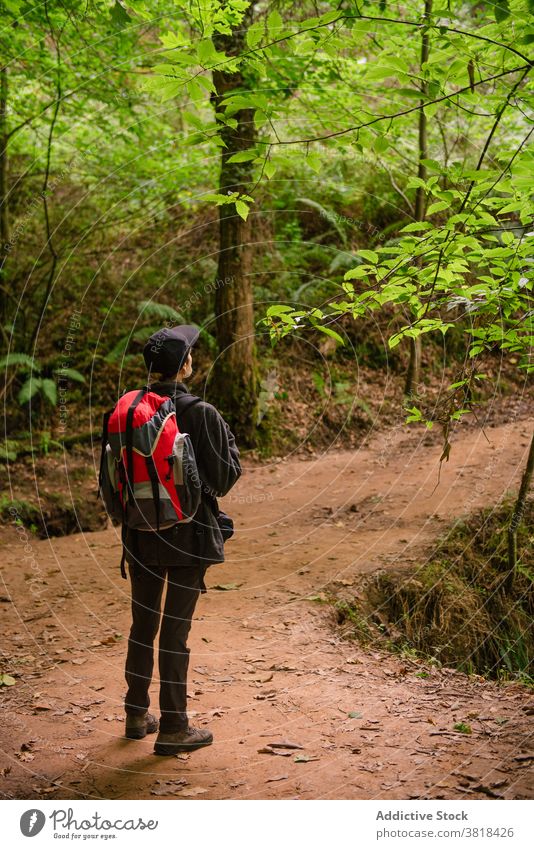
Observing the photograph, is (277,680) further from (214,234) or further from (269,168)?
(214,234)

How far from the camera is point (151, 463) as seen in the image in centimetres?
383

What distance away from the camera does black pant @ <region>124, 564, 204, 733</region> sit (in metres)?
4.02

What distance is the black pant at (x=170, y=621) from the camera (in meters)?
4.02

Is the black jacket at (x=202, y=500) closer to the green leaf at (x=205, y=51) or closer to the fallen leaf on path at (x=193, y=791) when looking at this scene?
the fallen leaf on path at (x=193, y=791)

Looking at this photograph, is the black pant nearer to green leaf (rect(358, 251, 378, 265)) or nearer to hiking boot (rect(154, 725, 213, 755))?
hiking boot (rect(154, 725, 213, 755))

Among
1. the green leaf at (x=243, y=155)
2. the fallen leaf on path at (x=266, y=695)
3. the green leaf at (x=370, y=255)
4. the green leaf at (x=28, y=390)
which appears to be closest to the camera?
the green leaf at (x=243, y=155)

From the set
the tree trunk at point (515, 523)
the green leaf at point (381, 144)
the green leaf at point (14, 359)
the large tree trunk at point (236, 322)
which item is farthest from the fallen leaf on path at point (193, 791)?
the green leaf at point (14, 359)

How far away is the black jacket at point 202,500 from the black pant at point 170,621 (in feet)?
0.30

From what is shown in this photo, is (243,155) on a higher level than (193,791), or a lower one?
higher

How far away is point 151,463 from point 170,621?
0.95 m

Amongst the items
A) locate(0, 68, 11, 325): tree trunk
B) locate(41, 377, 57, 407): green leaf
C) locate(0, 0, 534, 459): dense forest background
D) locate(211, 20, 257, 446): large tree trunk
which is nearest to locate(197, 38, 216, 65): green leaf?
locate(0, 0, 534, 459): dense forest background

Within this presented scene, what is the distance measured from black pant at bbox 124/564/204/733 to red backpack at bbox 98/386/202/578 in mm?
337

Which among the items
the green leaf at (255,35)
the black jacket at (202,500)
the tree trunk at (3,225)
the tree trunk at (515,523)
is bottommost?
the tree trunk at (515,523)

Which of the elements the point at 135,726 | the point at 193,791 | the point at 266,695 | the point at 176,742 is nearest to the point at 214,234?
the point at 266,695
